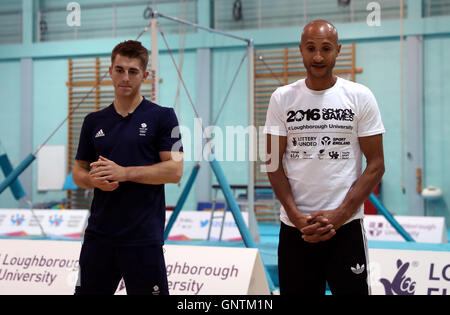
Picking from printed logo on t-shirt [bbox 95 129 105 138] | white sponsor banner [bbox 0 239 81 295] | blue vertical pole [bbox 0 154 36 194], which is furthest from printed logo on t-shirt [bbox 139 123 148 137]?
blue vertical pole [bbox 0 154 36 194]

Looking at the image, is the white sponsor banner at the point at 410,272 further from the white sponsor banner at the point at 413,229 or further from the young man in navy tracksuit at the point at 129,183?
the white sponsor banner at the point at 413,229

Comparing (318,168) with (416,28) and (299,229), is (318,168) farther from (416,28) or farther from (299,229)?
(416,28)

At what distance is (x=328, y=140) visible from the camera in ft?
5.30

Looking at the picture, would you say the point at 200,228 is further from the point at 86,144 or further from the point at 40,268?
the point at 86,144

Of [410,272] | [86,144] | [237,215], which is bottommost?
[410,272]

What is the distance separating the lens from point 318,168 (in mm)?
1620

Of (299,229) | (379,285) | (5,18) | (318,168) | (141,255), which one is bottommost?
(379,285)

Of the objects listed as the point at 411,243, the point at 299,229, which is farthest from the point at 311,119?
the point at 411,243

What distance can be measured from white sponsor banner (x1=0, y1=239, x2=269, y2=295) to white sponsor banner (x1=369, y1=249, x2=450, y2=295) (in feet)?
2.55

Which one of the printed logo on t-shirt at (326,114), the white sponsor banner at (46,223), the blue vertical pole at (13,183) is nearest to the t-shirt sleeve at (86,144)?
the printed logo on t-shirt at (326,114)

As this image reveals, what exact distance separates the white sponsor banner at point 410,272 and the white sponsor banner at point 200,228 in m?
2.86

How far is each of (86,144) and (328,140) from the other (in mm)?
893

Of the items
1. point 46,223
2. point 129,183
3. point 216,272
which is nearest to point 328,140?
point 129,183

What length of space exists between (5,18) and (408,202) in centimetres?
822
